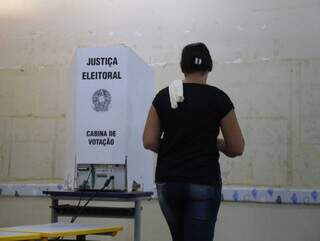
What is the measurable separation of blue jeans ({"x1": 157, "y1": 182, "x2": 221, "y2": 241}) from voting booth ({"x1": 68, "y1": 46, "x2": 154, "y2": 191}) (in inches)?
26.4

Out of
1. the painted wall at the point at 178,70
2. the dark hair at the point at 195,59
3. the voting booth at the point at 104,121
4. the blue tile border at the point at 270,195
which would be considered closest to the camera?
the dark hair at the point at 195,59

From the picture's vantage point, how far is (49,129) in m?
3.92

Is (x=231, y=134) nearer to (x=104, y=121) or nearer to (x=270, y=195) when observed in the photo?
(x=104, y=121)

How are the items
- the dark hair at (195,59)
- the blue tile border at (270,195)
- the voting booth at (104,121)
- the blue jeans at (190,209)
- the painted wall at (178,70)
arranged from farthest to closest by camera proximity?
the painted wall at (178,70)
the blue tile border at (270,195)
the voting booth at (104,121)
the dark hair at (195,59)
the blue jeans at (190,209)

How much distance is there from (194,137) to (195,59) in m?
0.30

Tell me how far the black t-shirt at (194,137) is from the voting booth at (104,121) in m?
0.66

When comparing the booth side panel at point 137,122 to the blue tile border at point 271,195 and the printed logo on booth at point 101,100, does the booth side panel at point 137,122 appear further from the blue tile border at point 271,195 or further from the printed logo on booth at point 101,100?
the blue tile border at point 271,195

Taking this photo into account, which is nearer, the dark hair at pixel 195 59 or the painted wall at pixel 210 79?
the dark hair at pixel 195 59

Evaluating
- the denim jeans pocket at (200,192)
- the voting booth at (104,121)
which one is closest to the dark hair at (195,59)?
the denim jeans pocket at (200,192)

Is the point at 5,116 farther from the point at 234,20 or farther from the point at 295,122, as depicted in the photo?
the point at 295,122

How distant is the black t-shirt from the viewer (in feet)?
6.24

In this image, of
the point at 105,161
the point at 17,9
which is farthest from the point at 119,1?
the point at 105,161

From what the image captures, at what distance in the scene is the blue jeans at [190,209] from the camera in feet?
6.10

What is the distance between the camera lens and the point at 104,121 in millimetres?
2639
